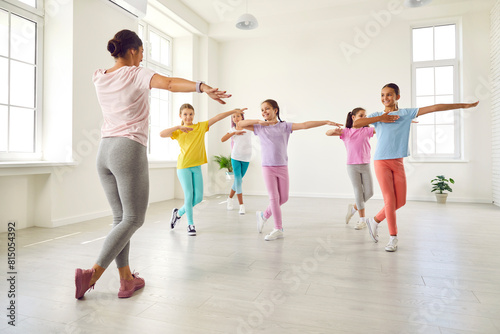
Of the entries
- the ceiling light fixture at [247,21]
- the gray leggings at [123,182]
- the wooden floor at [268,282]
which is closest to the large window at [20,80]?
the wooden floor at [268,282]

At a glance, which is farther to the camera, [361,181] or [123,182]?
[361,181]

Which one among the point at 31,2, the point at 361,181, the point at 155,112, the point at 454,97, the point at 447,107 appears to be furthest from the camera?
the point at 155,112

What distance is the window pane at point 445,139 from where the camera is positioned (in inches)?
217

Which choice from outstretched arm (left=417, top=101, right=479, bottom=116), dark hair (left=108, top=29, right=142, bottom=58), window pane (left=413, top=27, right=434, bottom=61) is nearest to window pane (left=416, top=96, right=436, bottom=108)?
window pane (left=413, top=27, right=434, bottom=61)

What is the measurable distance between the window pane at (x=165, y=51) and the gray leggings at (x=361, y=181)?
435 cm

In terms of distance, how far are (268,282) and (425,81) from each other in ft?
17.8

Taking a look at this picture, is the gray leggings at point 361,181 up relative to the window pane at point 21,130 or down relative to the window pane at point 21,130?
down

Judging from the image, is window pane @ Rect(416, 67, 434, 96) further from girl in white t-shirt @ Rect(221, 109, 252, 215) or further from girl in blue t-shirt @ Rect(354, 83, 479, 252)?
girl in blue t-shirt @ Rect(354, 83, 479, 252)

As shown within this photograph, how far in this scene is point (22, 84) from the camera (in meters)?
3.42

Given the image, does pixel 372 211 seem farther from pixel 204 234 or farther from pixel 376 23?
pixel 376 23

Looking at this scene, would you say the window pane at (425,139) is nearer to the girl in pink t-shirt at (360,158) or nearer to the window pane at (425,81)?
the window pane at (425,81)

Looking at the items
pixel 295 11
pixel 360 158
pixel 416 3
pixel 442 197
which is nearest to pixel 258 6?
pixel 295 11

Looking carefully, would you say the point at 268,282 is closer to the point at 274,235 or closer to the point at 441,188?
the point at 274,235

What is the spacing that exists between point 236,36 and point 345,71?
2331mm
